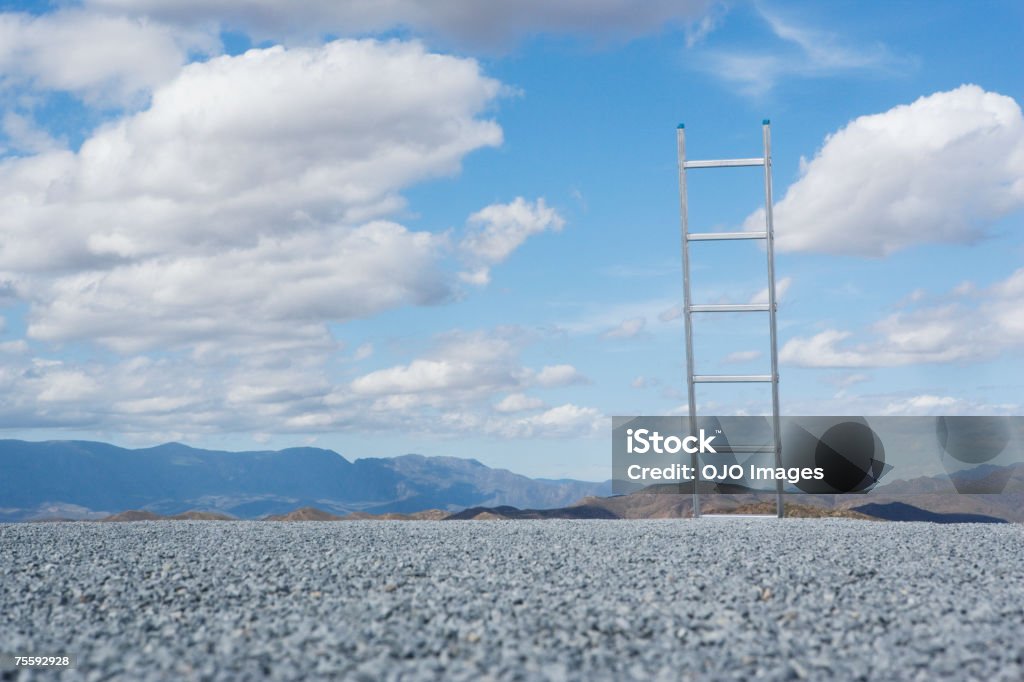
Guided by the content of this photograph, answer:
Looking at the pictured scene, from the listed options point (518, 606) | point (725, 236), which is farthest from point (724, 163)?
point (518, 606)

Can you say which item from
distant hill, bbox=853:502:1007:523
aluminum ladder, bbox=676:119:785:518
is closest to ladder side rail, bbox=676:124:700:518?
aluminum ladder, bbox=676:119:785:518

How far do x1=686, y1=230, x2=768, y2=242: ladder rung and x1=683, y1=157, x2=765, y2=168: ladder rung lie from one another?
1.13 metres

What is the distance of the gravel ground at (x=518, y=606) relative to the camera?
5547 mm

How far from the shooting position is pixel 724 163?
15008 mm

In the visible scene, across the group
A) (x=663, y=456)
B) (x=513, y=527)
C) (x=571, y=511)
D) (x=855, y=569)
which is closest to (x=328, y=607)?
(x=855, y=569)

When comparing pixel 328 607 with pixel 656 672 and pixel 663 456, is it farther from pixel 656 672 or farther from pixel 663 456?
pixel 663 456

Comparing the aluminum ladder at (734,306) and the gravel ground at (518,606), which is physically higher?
the aluminum ladder at (734,306)

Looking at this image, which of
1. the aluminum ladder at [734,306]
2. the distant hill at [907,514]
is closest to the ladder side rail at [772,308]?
the aluminum ladder at [734,306]

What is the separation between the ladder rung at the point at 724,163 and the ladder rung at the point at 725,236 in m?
1.13

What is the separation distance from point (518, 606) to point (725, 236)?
958 centimetres

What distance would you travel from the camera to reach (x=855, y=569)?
840 centimetres

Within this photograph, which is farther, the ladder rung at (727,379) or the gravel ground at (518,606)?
the ladder rung at (727,379)

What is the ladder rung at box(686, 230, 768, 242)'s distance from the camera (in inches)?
586

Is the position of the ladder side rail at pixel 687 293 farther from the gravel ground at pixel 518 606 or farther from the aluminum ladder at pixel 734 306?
the gravel ground at pixel 518 606
